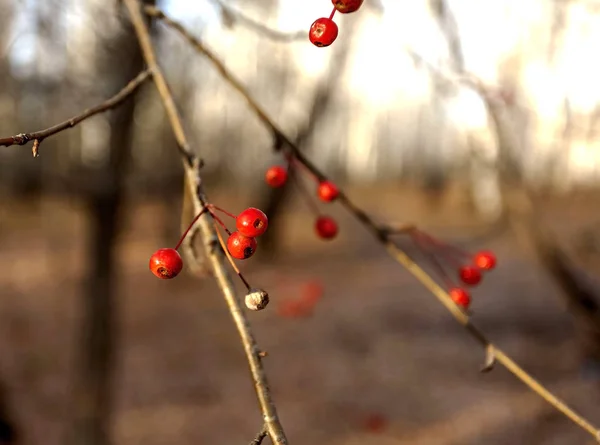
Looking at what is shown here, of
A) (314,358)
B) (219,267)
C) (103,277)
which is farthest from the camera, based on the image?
(314,358)

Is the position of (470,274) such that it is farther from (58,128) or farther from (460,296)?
(58,128)

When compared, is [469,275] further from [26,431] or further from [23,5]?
[26,431]

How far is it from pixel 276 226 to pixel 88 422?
9.56 meters

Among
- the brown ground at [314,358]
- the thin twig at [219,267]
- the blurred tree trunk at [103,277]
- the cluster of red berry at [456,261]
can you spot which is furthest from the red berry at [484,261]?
the brown ground at [314,358]

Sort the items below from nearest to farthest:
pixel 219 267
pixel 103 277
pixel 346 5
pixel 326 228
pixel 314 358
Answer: pixel 346 5 < pixel 219 267 < pixel 326 228 < pixel 103 277 < pixel 314 358

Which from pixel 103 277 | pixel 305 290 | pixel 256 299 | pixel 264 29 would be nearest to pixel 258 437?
pixel 256 299

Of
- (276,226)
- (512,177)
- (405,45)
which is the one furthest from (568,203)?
(405,45)

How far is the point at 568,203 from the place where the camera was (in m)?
22.5

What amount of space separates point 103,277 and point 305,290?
4479mm

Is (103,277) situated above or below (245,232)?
above

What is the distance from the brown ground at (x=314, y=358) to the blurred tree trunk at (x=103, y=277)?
224 centimetres

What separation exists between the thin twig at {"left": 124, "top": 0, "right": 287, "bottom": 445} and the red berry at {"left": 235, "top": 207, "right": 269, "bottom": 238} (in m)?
0.09

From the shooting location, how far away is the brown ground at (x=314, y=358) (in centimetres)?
621

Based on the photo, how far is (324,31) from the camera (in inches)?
41.0
